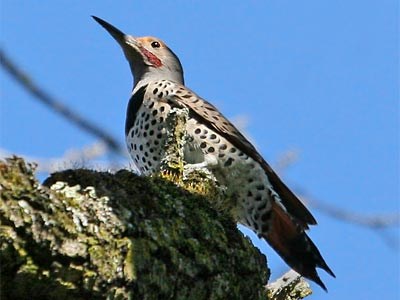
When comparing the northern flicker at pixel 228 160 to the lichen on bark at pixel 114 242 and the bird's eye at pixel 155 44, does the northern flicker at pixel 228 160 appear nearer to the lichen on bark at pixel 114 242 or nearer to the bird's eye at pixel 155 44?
the bird's eye at pixel 155 44

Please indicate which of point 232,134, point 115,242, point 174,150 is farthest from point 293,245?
point 115,242

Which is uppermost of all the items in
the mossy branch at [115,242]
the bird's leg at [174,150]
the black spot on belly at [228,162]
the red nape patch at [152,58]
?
the red nape patch at [152,58]

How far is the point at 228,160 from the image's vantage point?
4.51 m

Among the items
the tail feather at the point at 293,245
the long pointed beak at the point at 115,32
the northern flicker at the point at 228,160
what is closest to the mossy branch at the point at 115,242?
the tail feather at the point at 293,245

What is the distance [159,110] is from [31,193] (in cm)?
252

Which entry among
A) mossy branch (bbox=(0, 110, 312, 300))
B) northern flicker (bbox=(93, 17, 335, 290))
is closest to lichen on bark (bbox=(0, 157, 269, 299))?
mossy branch (bbox=(0, 110, 312, 300))

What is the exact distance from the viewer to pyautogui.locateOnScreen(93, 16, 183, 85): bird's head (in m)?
5.40

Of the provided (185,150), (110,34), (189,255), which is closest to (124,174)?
(189,255)

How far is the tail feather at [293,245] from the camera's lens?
12.9 feet

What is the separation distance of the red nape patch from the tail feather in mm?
1397

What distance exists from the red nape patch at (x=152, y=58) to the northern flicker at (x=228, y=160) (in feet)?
2.14

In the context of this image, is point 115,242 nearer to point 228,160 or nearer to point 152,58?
point 228,160

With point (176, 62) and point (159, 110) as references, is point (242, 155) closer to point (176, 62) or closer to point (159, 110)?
point (159, 110)

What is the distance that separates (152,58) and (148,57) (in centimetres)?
3
